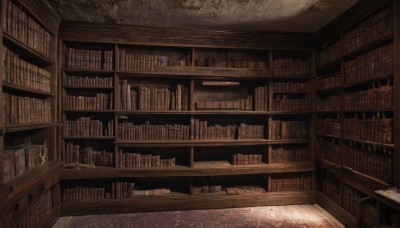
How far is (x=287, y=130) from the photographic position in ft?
10.5

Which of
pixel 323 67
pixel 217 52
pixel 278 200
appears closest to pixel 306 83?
pixel 323 67

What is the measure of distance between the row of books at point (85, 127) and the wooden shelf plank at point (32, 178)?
461 millimetres

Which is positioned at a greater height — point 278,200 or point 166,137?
point 166,137

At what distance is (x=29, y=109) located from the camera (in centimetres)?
212

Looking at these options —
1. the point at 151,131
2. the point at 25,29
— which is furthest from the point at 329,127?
the point at 25,29

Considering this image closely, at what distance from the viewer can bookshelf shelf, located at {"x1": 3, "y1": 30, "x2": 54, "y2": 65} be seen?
69.7 inches

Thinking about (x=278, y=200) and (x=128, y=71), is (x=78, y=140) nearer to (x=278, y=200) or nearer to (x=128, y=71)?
(x=128, y=71)

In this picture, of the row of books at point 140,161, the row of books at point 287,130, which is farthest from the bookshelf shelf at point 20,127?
the row of books at point 287,130

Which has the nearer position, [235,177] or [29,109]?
[29,109]

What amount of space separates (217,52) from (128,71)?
1361 mm

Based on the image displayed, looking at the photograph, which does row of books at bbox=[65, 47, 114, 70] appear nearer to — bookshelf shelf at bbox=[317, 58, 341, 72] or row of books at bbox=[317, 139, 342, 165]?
bookshelf shelf at bbox=[317, 58, 341, 72]

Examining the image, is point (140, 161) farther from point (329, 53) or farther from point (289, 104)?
point (329, 53)

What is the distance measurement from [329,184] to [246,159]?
3.82 ft

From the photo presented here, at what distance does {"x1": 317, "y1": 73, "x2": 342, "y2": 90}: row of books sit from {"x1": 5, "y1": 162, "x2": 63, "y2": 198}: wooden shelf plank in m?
3.48
